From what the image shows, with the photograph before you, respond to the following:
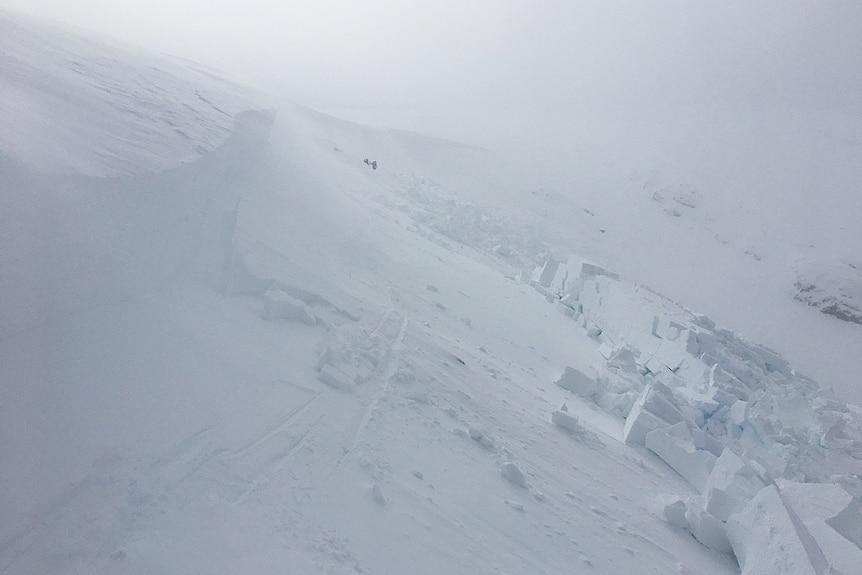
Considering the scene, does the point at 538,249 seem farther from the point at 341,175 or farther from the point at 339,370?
the point at 339,370

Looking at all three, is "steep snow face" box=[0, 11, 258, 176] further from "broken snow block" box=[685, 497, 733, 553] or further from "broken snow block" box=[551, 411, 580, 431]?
"broken snow block" box=[685, 497, 733, 553]

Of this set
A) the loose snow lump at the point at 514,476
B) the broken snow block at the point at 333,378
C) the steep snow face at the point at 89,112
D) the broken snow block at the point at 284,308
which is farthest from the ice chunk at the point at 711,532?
the steep snow face at the point at 89,112

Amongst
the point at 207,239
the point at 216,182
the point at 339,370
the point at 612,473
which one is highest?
the point at 216,182

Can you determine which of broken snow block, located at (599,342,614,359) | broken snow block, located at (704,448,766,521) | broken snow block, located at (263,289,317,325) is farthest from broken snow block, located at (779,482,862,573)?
broken snow block, located at (263,289,317,325)

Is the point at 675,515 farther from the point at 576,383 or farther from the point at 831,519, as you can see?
the point at 576,383

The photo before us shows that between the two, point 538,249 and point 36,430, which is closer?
point 36,430

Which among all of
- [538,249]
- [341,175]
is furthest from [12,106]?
[538,249]

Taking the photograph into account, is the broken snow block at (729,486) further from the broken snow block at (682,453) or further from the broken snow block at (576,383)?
the broken snow block at (576,383)
